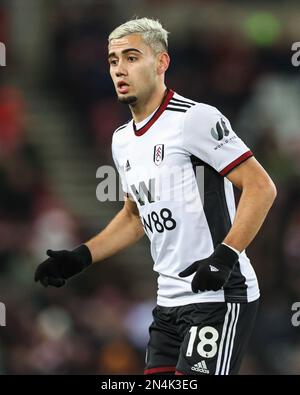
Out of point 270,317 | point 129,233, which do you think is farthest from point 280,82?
point 129,233

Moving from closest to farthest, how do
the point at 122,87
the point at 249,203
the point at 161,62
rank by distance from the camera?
the point at 249,203 → the point at 122,87 → the point at 161,62

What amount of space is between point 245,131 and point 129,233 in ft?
19.5

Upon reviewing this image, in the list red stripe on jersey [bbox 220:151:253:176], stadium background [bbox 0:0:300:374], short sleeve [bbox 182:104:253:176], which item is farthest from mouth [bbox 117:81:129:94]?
stadium background [bbox 0:0:300:374]

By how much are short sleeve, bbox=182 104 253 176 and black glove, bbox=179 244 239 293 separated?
0.47 m

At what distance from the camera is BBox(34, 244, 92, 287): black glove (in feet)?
18.7

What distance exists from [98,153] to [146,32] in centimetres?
717

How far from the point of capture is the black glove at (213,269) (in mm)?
4750

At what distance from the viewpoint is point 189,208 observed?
517 centimetres

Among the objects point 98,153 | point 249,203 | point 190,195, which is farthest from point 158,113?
point 98,153

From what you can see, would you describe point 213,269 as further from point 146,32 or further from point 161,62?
point 146,32

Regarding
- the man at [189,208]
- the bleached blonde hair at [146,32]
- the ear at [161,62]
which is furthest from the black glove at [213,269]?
the bleached blonde hair at [146,32]

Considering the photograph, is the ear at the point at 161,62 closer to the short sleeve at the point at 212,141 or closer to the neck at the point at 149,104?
the neck at the point at 149,104

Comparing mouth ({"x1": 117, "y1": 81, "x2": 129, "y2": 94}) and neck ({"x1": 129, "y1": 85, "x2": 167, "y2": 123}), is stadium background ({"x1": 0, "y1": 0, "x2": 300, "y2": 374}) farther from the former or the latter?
mouth ({"x1": 117, "y1": 81, "x2": 129, "y2": 94})

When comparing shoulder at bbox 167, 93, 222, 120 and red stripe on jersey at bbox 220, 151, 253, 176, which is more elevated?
shoulder at bbox 167, 93, 222, 120
